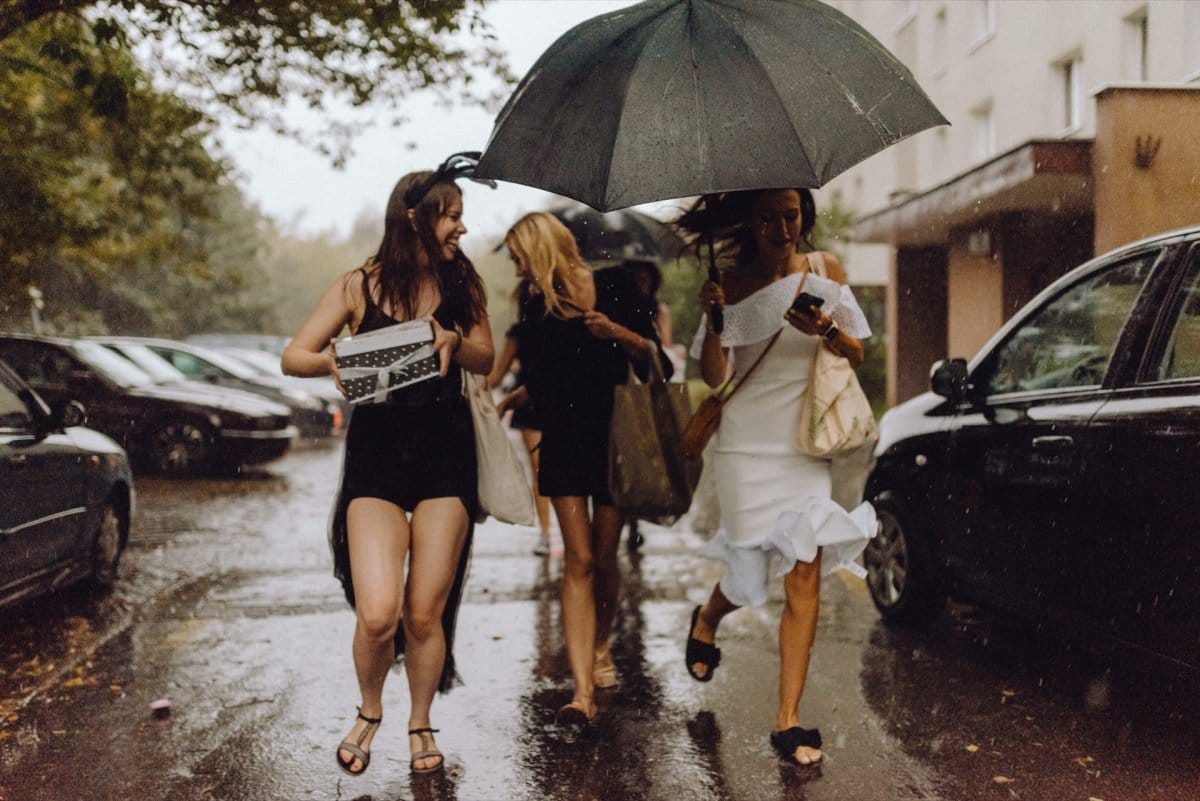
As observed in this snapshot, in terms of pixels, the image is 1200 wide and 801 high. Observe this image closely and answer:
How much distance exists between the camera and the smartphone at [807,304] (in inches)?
163

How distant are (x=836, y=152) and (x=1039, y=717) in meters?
2.39

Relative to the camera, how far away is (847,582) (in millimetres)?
7539

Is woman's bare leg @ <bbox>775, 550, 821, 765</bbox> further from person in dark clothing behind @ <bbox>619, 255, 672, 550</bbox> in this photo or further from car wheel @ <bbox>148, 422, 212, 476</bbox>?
car wheel @ <bbox>148, 422, 212, 476</bbox>

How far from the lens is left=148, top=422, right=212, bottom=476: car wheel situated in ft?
44.7

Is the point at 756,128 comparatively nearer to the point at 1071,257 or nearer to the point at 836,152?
the point at 836,152

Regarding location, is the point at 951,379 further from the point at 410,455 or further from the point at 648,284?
the point at 410,455

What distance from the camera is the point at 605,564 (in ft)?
16.6

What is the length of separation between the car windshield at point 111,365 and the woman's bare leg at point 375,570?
10.1 meters

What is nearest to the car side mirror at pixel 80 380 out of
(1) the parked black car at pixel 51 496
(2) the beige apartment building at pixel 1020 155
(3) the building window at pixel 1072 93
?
(1) the parked black car at pixel 51 496

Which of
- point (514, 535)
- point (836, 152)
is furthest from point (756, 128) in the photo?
point (514, 535)

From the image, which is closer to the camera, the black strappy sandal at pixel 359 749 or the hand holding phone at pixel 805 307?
the black strappy sandal at pixel 359 749

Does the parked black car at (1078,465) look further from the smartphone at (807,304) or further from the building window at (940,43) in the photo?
the building window at (940,43)

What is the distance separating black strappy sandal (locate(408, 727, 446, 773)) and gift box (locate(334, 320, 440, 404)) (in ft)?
3.70

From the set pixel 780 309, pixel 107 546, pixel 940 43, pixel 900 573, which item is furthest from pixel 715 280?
pixel 940 43
